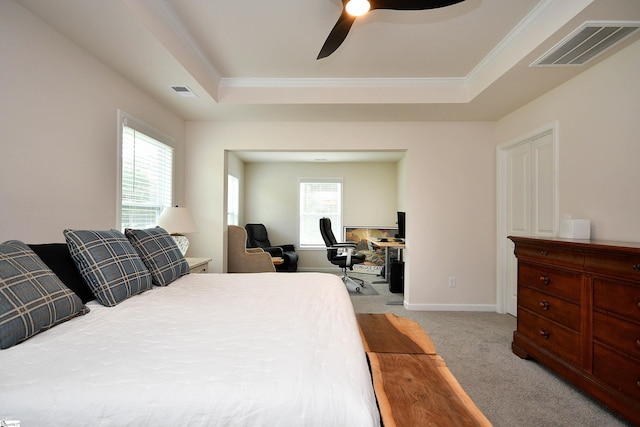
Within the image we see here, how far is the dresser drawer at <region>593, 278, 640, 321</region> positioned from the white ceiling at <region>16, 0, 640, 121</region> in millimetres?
1613

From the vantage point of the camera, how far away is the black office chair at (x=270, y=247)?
5762 millimetres

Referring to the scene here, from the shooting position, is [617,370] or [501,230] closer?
[617,370]

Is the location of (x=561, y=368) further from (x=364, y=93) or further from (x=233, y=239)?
(x=233, y=239)

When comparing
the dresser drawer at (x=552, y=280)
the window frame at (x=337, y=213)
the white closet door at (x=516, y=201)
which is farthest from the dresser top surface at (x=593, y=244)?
the window frame at (x=337, y=213)

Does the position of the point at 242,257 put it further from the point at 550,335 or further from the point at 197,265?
the point at 550,335

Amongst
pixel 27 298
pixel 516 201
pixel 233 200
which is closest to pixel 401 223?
pixel 516 201

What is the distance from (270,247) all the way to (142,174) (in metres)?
3.25

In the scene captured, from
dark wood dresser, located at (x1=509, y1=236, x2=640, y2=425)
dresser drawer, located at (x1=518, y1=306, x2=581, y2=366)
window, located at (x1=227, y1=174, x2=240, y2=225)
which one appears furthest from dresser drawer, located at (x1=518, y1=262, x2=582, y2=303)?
window, located at (x1=227, y1=174, x2=240, y2=225)

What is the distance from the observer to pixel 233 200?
238 inches

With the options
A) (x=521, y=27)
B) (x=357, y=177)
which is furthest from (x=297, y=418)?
(x=357, y=177)

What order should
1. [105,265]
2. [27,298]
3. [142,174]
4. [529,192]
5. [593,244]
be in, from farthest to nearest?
[529,192] < [142,174] < [593,244] < [105,265] < [27,298]

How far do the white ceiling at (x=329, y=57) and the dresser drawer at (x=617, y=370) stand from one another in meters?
2.02

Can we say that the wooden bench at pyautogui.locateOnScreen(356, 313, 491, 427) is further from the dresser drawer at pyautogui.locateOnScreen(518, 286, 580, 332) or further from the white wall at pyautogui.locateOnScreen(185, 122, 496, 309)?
the white wall at pyautogui.locateOnScreen(185, 122, 496, 309)

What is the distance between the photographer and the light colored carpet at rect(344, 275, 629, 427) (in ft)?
5.87
